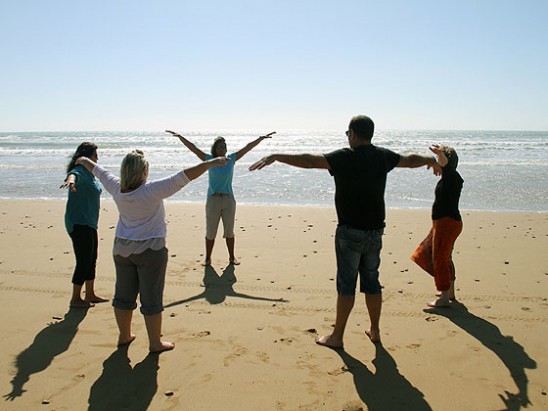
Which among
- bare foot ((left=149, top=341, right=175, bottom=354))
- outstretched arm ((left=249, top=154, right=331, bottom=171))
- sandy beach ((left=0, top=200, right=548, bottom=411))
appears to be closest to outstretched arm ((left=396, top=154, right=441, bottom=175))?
outstretched arm ((left=249, top=154, right=331, bottom=171))

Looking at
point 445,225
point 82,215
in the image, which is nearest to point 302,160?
point 445,225

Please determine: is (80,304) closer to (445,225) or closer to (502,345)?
(445,225)

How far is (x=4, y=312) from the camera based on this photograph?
5.05 metres

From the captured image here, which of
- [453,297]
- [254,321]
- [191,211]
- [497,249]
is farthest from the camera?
[191,211]

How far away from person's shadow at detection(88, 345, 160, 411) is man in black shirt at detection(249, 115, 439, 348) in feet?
5.61

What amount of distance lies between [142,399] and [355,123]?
273cm

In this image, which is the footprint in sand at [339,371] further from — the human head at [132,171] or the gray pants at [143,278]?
the human head at [132,171]

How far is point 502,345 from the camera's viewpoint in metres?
4.29

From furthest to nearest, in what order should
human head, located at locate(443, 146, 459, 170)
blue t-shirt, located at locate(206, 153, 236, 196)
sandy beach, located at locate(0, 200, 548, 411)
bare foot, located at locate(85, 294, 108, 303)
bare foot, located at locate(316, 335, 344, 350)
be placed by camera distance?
blue t-shirt, located at locate(206, 153, 236, 196) → bare foot, located at locate(85, 294, 108, 303) → human head, located at locate(443, 146, 459, 170) → bare foot, located at locate(316, 335, 344, 350) → sandy beach, located at locate(0, 200, 548, 411)

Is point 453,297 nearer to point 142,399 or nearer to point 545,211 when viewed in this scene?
point 142,399

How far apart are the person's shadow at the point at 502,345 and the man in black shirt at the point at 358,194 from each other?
3.86ft

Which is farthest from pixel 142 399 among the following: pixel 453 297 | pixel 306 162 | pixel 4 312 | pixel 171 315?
pixel 453 297

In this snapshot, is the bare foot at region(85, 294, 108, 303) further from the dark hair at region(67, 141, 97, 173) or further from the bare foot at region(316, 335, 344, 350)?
the bare foot at region(316, 335, 344, 350)

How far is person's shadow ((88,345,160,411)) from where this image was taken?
3342mm
